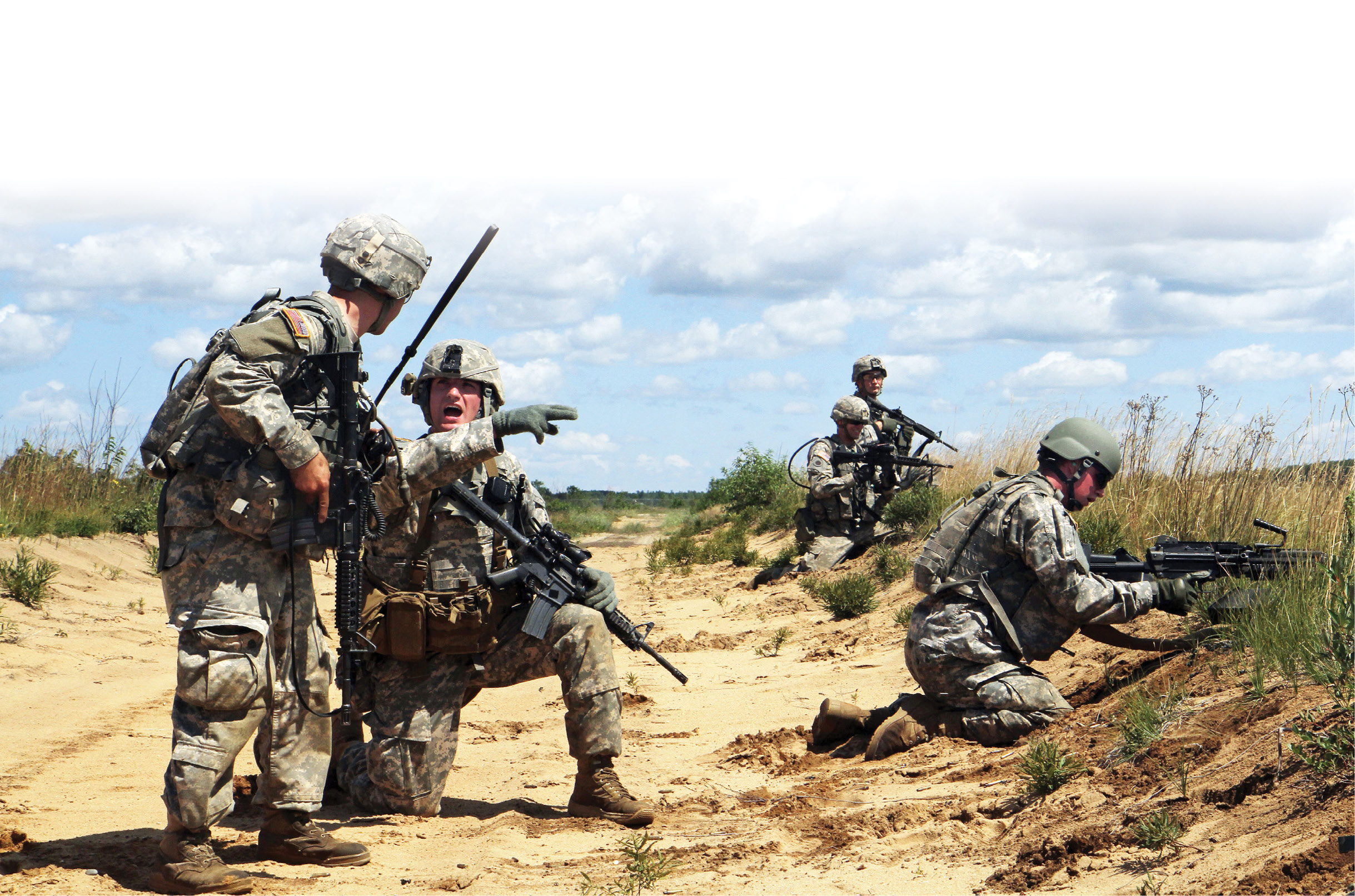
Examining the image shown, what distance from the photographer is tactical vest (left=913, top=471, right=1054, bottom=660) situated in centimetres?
578

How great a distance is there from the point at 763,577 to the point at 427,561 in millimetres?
8732

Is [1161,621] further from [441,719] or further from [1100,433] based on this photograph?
[441,719]

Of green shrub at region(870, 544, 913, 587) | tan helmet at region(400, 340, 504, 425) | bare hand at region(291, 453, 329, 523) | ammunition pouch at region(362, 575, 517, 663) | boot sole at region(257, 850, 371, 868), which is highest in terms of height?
tan helmet at region(400, 340, 504, 425)

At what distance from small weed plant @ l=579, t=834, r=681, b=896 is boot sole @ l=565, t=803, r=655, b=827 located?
55 centimetres

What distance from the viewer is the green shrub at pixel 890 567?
11.4m

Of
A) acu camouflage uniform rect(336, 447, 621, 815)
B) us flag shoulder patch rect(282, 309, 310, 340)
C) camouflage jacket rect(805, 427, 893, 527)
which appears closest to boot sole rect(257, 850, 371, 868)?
acu camouflage uniform rect(336, 447, 621, 815)

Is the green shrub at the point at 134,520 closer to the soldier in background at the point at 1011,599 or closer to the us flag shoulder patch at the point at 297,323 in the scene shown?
the soldier in background at the point at 1011,599

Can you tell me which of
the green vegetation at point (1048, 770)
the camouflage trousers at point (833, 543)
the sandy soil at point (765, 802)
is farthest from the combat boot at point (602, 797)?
the camouflage trousers at point (833, 543)

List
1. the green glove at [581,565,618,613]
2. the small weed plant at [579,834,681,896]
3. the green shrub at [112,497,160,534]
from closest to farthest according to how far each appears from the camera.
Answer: the small weed plant at [579,834,681,896] → the green glove at [581,565,618,613] → the green shrub at [112,497,160,534]

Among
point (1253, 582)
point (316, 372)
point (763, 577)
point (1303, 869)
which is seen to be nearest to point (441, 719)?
point (316, 372)

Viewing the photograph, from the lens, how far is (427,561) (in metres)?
5.22

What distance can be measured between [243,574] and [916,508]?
9784 mm

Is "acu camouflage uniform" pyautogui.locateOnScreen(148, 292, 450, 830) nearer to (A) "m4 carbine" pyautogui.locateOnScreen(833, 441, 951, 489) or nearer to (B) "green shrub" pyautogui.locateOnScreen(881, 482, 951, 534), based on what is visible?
(B) "green shrub" pyautogui.locateOnScreen(881, 482, 951, 534)

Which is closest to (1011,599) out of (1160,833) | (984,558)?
(984,558)
